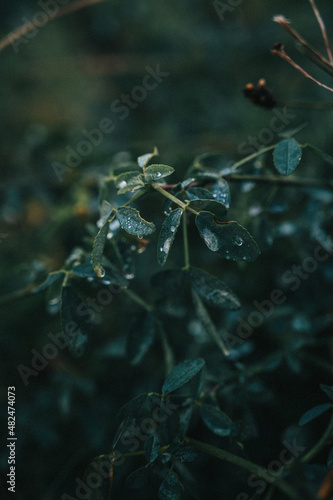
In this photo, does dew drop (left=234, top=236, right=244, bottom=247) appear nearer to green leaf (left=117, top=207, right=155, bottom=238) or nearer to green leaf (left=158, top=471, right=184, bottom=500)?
green leaf (left=117, top=207, right=155, bottom=238)

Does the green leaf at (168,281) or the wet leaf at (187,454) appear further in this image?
the green leaf at (168,281)

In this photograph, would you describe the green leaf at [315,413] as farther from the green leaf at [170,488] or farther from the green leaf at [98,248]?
the green leaf at [98,248]

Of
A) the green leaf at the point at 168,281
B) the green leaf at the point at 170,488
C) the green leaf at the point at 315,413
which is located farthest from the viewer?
the green leaf at the point at 168,281

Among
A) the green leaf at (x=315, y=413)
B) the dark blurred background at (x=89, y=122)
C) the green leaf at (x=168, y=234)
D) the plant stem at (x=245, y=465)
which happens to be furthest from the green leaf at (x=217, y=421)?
the dark blurred background at (x=89, y=122)

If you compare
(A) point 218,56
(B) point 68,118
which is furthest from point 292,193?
(B) point 68,118

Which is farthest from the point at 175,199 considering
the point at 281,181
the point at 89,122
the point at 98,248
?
the point at 89,122

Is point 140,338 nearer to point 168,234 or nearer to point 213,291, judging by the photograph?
point 213,291

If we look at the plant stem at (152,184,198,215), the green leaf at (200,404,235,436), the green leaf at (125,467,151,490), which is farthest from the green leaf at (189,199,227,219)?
the green leaf at (125,467,151,490)

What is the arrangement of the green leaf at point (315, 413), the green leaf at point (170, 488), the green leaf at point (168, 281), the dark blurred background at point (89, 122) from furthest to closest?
the dark blurred background at point (89, 122) → the green leaf at point (168, 281) → the green leaf at point (315, 413) → the green leaf at point (170, 488)
